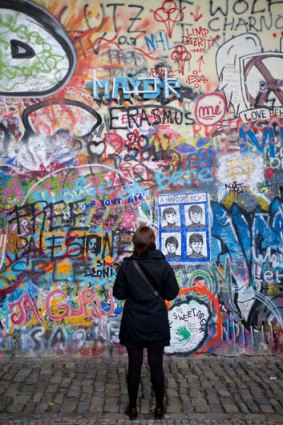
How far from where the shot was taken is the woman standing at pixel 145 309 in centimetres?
434

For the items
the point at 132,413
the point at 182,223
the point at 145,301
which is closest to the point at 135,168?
the point at 182,223

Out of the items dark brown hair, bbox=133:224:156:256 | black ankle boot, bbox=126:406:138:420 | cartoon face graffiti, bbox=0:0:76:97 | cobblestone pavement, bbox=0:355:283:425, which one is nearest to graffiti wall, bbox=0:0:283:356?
cartoon face graffiti, bbox=0:0:76:97

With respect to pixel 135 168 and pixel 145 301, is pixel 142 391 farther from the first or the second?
pixel 135 168

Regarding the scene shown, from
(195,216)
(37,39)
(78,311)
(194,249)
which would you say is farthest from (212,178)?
(37,39)

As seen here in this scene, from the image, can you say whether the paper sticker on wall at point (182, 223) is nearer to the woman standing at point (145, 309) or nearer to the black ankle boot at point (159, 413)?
the woman standing at point (145, 309)

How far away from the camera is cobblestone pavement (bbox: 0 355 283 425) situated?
450 centimetres

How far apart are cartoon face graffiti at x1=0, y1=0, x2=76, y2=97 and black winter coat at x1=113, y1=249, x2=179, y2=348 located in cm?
296

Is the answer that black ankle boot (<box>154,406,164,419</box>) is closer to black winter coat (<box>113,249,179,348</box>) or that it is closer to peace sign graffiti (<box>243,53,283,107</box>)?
black winter coat (<box>113,249,179,348</box>)

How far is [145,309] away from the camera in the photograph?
4359 mm

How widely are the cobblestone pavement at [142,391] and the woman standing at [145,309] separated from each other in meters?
0.35

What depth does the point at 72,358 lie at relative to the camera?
20.0 feet

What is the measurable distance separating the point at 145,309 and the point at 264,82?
360 cm

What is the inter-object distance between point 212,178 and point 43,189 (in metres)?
2.17

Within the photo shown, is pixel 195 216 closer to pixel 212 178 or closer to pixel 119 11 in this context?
pixel 212 178
